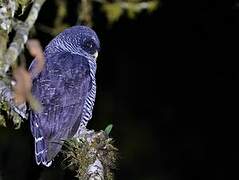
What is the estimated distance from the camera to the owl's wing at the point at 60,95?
11.5 ft

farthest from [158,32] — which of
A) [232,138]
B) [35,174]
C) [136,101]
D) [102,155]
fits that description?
[102,155]

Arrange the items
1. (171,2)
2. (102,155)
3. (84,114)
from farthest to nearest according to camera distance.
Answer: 1. (171,2)
2. (84,114)
3. (102,155)

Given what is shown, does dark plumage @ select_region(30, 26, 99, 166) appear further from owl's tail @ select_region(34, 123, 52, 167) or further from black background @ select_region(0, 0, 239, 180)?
black background @ select_region(0, 0, 239, 180)

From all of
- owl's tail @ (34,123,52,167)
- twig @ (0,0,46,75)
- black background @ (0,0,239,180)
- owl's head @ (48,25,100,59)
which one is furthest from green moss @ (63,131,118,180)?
black background @ (0,0,239,180)

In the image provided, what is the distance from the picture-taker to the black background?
23.1ft

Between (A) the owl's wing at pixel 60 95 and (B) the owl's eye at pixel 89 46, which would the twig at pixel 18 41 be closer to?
(A) the owl's wing at pixel 60 95

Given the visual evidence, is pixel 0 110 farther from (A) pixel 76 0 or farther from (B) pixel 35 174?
(A) pixel 76 0

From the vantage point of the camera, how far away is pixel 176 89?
7504mm

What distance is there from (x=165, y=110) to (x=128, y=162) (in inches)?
33.1

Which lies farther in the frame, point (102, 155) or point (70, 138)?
point (70, 138)

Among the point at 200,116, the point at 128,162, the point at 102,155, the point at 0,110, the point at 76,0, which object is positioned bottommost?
the point at 102,155

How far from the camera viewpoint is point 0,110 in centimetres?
363

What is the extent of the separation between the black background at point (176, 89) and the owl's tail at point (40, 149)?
11.3 ft

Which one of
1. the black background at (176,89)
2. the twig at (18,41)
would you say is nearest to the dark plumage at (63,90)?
the twig at (18,41)
